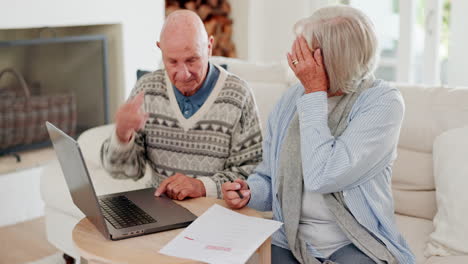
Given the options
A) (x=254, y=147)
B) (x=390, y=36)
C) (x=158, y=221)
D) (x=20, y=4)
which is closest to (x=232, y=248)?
(x=158, y=221)

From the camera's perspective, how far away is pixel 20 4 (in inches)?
130

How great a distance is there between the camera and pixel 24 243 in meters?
3.13

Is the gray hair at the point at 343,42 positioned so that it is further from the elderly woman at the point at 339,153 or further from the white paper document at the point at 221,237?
the white paper document at the point at 221,237

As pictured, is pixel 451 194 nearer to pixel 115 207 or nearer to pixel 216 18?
pixel 115 207

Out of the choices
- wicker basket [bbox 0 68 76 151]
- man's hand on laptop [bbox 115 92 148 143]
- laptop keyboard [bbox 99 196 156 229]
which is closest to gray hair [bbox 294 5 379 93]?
man's hand on laptop [bbox 115 92 148 143]

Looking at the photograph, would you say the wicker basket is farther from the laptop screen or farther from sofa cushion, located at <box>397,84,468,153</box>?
sofa cushion, located at <box>397,84,468,153</box>

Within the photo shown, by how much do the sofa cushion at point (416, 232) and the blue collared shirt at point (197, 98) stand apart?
2.54 ft

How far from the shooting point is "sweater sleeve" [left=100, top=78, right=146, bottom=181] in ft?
6.13

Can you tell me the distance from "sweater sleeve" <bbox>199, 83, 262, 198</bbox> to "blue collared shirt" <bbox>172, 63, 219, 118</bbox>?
12 centimetres

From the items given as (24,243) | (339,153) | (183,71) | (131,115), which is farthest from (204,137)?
(24,243)

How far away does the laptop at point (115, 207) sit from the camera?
1.42 m

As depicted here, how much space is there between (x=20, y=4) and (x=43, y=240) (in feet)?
3.91

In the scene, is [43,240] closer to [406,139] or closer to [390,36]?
[406,139]

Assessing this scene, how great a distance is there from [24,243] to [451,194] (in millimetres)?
2068
